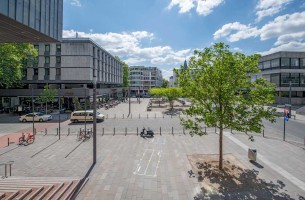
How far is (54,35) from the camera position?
18609 mm

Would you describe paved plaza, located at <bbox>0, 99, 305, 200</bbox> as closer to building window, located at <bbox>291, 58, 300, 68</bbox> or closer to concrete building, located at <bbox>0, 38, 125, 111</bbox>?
concrete building, located at <bbox>0, 38, 125, 111</bbox>

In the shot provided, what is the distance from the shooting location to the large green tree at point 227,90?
1391 cm

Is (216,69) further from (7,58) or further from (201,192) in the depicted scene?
(7,58)

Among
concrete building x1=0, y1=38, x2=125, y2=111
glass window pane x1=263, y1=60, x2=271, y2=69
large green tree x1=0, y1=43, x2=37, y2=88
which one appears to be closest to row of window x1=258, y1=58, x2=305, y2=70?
glass window pane x1=263, y1=60, x2=271, y2=69

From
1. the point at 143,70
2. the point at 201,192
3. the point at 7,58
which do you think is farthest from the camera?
the point at 143,70

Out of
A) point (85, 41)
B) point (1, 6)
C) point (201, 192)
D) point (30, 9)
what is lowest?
point (201, 192)

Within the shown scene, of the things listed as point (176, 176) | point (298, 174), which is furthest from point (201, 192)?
point (298, 174)

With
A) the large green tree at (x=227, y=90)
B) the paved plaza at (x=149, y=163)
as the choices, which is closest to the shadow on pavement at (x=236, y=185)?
the paved plaza at (x=149, y=163)

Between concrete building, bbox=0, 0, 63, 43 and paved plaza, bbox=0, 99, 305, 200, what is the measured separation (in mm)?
9658

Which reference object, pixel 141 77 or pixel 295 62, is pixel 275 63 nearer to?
pixel 295 62

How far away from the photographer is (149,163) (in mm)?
16219

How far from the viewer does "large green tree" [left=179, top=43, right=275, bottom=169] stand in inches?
547

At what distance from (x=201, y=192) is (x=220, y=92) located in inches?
248

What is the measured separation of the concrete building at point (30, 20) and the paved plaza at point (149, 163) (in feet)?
31.7
